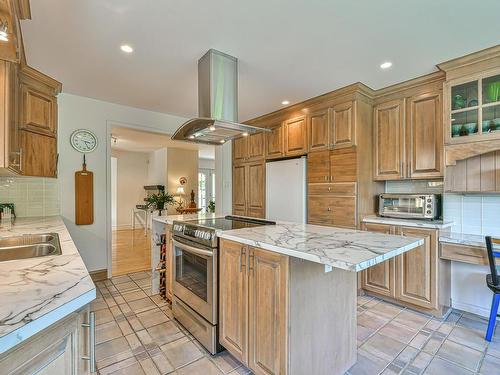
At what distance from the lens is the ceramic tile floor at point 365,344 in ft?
5.85

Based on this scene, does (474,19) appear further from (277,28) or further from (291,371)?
(291,371)

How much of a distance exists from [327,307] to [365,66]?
7.23ft

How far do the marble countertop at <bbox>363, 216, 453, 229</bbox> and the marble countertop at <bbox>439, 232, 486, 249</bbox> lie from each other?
0.33 ft

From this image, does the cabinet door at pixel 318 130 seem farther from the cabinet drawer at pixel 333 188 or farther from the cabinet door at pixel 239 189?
the cabinet door at pixel 239 189

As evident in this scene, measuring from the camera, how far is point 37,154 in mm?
2590

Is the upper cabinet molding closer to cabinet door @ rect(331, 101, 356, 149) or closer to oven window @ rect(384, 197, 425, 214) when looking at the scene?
cabinet door @ rect(331, 101, 356, 149)

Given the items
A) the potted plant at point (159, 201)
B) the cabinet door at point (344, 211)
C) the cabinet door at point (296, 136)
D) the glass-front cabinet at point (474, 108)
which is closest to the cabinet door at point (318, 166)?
the cabinet door at point (296, 136)

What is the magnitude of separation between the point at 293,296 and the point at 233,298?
545 mm

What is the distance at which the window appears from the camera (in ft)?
31.4

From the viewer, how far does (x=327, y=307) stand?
1590 mm

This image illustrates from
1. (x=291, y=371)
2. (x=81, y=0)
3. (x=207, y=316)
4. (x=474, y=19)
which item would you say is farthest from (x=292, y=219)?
(x=81, y=0)

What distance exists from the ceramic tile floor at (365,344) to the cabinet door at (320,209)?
100cm

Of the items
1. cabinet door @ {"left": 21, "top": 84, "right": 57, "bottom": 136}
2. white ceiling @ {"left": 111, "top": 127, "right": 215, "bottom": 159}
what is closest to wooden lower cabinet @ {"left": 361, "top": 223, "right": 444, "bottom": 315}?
cabinet door @ {"left": 21, "top": 84, "right": 57, "bottom": 136}

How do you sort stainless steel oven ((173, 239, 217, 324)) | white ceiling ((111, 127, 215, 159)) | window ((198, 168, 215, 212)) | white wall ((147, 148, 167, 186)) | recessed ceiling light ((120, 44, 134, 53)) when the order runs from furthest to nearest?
window ((198, 168, 215, 212)) → white wall ((147, 148, 167, 186)) → white ceiling ((111, 127, 215, 159)) → recessed ceiling light ((120, 44, 134, 53)) → stainless steel oven ((173, 239, 217, 324))
